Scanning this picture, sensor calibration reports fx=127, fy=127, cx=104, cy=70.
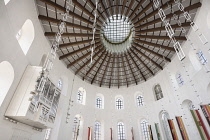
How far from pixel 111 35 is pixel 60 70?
10.2 metres

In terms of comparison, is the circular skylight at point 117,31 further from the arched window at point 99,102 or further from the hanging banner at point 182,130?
the hanging banner at point 182,130

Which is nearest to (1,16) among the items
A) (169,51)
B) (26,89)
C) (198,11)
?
(26,89)

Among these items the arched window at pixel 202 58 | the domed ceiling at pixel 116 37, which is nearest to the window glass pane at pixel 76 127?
the domed ceiling at pixel 116 37

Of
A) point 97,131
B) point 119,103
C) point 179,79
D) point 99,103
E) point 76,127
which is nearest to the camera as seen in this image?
point 179,79

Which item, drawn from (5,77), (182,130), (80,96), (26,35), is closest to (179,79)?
(182,130)

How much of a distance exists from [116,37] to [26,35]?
45.3 ft

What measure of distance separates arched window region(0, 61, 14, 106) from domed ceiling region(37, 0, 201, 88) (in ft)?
22.6

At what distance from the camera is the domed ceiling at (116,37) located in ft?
47.5

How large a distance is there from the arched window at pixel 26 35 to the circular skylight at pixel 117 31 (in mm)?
10085

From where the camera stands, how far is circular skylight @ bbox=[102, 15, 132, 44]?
20020 mm

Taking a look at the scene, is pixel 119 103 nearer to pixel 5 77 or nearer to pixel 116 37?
pixel 116 37

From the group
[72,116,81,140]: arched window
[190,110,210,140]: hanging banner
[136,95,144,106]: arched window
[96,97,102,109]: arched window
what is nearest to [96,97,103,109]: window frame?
[96,97,102,109]: arched window

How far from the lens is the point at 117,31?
838 inches

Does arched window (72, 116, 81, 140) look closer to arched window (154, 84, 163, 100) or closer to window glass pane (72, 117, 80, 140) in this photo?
window glass pane (72, 117, 80, 140)
